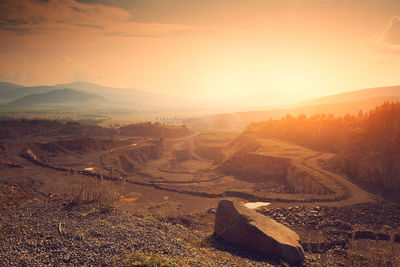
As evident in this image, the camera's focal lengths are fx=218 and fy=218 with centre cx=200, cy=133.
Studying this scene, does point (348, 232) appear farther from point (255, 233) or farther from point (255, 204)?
point (255, 204)

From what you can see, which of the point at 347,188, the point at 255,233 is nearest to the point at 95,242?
the point at 255,233

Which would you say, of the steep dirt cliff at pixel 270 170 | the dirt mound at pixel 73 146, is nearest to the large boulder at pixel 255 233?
the steep dirt cliff at pixel 270 170

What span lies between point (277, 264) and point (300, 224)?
32.4 feet

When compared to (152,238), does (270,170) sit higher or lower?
lower

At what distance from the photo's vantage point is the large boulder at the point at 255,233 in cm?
1441

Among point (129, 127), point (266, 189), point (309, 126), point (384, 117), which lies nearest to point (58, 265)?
point (266, 189)

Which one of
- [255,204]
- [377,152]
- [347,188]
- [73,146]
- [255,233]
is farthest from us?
[73,146]

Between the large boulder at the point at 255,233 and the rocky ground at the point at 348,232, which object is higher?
the large boulder at the point at 255,233

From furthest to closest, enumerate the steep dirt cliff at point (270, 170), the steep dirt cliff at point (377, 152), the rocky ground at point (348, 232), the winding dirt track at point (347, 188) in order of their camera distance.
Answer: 1. the steep dirt cliff at point (270, 170)
2. the steep dirt cliff at point (377, 152)
3. the winding dirt track at point (347, 188)
4. the rocky ground at point (348, 232)

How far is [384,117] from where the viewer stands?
37219 millimetres

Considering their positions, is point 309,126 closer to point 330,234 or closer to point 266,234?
point 330,234

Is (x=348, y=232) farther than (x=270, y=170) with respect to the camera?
No

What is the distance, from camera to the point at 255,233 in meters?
15.0

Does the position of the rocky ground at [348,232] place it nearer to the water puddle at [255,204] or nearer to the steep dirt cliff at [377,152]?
the water puddle at [255,204]
